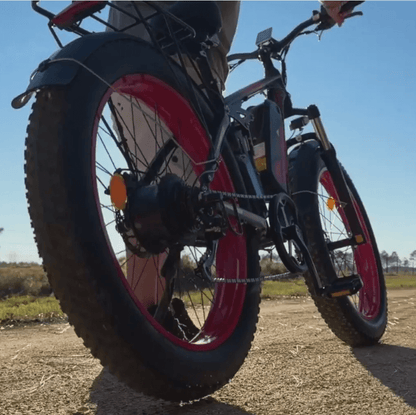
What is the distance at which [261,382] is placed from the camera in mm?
1669

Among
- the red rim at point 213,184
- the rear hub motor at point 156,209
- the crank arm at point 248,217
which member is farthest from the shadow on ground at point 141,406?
the crank arm at point 248,217

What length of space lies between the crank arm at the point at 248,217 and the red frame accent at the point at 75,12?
81 centimetres

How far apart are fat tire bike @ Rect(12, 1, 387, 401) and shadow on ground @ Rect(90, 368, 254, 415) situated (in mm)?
55

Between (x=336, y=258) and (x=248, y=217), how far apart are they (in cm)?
122

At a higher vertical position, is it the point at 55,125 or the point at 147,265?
the point at 55,125

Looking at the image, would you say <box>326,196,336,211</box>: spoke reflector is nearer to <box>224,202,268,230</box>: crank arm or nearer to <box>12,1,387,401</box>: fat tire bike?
<box>12,1,387,401</box>: fat tire bike

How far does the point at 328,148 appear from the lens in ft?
9.46

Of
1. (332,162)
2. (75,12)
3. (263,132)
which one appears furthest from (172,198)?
(332,162)

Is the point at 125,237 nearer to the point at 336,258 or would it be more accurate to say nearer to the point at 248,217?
the point at 248,217

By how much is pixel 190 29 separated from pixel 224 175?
62 cm

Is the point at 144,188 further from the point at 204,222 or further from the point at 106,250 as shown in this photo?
the point at 106,250

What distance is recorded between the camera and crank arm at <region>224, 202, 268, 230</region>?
5.90 feet

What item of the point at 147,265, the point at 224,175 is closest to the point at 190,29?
the point at 224,175

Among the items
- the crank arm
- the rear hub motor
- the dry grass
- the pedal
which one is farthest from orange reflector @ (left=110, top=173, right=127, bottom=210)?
the dry grass
